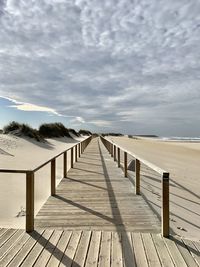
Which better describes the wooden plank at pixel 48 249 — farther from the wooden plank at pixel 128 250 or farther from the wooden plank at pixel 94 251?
the wooden plank at pixel 128 250

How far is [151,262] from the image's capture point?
3.35m

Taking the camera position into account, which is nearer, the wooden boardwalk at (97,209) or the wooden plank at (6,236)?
the wooden plank at (6,236)

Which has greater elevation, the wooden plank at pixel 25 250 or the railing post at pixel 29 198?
the railing post at pixel 29 198

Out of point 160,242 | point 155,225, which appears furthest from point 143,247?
point 155,225

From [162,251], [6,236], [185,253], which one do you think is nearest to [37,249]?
[6,236]

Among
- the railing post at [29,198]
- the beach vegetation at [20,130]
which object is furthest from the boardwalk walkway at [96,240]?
the beach vegetation at [20,130]

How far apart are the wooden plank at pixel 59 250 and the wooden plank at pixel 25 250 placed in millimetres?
335

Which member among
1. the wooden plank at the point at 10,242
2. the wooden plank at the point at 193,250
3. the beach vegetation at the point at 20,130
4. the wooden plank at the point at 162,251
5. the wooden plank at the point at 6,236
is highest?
the beach vegetation at the point at 20,130

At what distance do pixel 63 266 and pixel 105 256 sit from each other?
1.78ft

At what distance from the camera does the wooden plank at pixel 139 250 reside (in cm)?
334

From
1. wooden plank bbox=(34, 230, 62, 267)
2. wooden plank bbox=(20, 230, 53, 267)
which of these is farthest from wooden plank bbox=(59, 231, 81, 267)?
wooden plank bbox=(20, 230, 53, 267)

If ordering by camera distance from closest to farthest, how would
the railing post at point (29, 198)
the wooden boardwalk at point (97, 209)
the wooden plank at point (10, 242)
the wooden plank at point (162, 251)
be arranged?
1. the wooden plank at point (162, 251)
2. the wooden plank at point (10, 242)
3. the railing post at point (29, 198)
4. the wooden boardwalk at point (97, 209)

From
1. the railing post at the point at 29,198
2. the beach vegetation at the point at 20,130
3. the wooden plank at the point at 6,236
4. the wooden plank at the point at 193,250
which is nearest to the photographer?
the wooden plank at the point at 193,250

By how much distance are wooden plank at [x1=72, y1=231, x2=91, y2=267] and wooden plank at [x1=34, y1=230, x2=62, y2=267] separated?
1.09 feet
